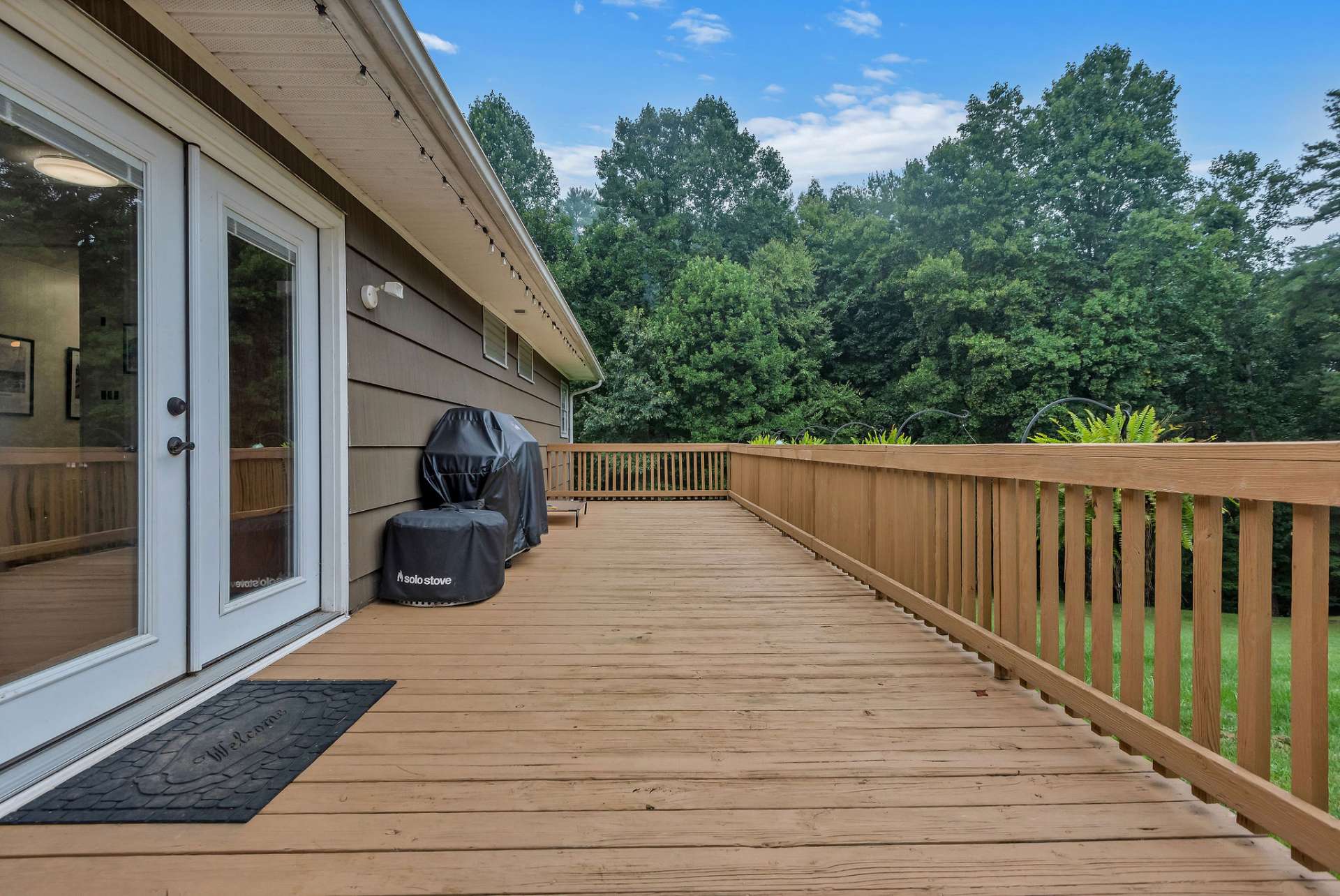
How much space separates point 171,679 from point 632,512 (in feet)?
19.8

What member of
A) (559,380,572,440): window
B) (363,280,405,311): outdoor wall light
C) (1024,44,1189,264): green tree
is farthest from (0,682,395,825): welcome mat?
(1024,44,1189,264): green tree

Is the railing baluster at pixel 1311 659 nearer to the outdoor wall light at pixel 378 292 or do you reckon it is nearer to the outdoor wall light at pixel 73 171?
the outdoor wall light at pixel 73 171

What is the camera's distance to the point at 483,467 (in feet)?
13.1

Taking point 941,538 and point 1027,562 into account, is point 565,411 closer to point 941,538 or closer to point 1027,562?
point 941,538

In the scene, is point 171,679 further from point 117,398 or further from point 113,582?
point 117,398

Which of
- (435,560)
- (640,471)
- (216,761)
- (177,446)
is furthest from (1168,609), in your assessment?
(640,471)

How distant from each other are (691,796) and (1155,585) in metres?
1.17

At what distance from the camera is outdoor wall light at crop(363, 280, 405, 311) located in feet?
10.6

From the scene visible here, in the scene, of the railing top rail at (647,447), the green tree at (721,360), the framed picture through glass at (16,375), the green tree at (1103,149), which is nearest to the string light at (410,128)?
the framed picture through glass at (16,375)

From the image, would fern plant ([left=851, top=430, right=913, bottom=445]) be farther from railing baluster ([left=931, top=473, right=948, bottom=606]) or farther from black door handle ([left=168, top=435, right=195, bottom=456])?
black door handle ([left=168, top=435, right=195, bottom=456])

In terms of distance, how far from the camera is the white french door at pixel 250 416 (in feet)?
6.92

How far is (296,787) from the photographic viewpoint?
4.98 feet

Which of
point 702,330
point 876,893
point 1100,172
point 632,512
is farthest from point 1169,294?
point 876,893

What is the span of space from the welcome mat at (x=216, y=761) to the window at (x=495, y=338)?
4.14 m
